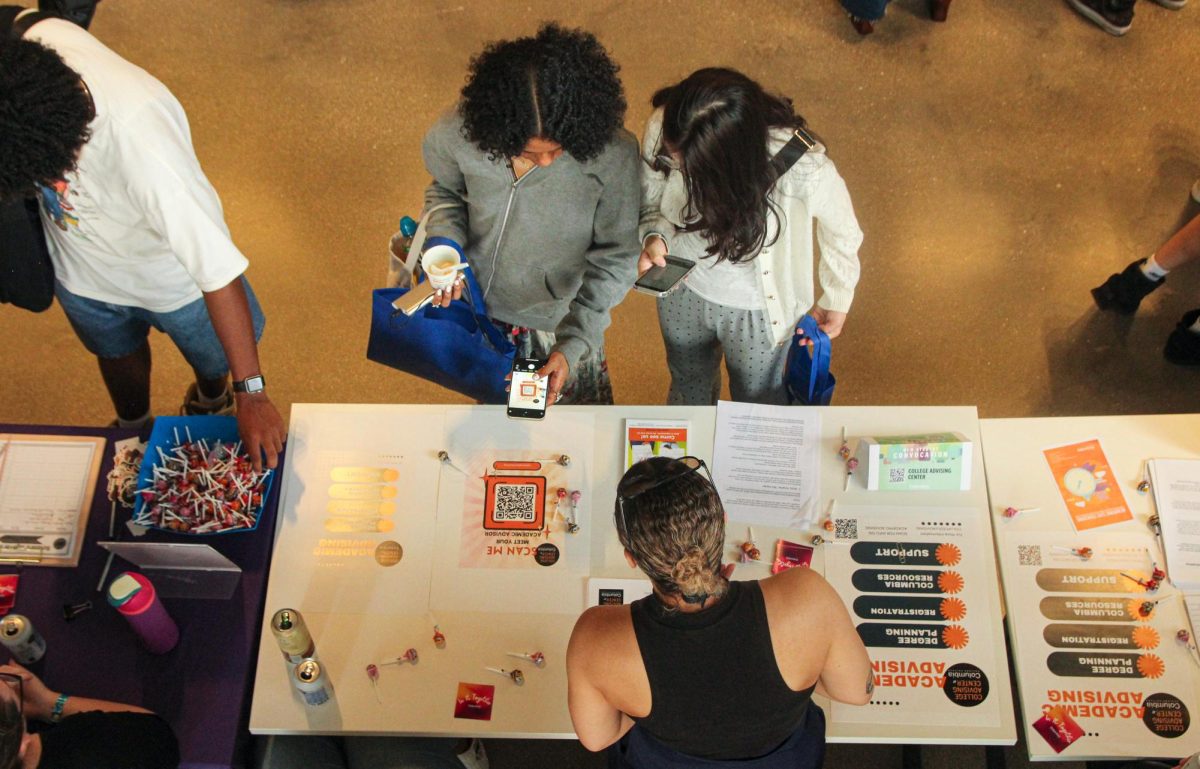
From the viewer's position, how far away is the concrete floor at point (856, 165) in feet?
10.7

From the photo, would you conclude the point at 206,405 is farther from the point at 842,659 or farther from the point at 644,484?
the point at 842,659

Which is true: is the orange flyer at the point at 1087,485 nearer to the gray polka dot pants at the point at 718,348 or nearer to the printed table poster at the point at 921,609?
the printed table poster at the point at 921,609

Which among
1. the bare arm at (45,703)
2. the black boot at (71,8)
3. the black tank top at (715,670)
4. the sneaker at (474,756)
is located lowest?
the sneaker at (474,756)

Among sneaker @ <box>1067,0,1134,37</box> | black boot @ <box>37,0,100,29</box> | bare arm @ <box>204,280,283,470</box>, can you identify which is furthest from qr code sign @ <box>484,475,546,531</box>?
sneaker @ <box>1067,0,1134,37</box>

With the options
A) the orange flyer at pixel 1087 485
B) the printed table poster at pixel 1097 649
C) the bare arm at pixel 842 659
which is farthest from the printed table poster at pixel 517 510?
the orange flyer at pixel 1087 485

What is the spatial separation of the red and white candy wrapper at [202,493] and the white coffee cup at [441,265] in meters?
0.62

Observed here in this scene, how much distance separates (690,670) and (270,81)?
342cm

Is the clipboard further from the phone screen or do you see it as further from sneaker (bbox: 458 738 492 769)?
the phone screen

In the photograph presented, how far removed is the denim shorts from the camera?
7.73ft

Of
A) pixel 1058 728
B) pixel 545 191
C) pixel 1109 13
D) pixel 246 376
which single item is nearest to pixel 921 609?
pixel 1058 728

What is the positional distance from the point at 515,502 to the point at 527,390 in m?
0.28

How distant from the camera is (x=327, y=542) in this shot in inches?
82.8

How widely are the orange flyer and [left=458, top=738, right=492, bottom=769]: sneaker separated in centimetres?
161

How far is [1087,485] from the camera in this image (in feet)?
6.86
